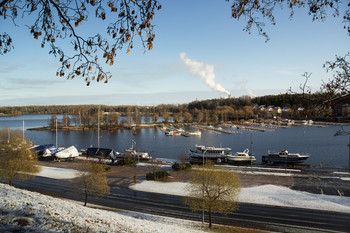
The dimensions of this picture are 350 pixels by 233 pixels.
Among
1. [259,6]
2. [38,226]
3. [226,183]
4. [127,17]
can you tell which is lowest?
[226,183]

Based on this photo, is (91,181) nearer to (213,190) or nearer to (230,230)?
(213,190)

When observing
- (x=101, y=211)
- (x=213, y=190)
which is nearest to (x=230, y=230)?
(x=213, y=190)

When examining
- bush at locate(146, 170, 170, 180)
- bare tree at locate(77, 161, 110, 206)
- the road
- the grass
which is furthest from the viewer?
bush at locate(146, 170, 170, 180)

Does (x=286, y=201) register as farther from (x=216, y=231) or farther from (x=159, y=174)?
(x=159, y=174)

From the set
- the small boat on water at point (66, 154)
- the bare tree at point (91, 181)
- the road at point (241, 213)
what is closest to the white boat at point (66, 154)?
→ the small boat on water at point (66, 154)

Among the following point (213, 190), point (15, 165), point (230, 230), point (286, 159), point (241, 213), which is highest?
point (15, 165)

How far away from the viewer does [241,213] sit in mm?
15625

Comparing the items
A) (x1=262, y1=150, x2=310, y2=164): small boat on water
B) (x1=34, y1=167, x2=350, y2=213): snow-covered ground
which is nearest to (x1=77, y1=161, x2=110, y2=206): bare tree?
(x1=34, y1=167, x2=350, y2=213): snow-covered ground

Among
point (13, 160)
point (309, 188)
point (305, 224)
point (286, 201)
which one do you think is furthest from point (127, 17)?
point (309, 188)

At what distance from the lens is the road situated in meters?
13.6

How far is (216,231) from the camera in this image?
12602mm

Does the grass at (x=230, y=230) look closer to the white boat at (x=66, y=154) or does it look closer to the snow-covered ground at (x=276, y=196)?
the snow-covered ground at (x=276, y=196)

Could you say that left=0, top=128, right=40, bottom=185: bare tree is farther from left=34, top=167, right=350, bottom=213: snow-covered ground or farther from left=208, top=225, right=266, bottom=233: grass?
left=208, top=225, right=266, bottom=233: grass

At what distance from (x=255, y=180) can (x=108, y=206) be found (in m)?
13.5
